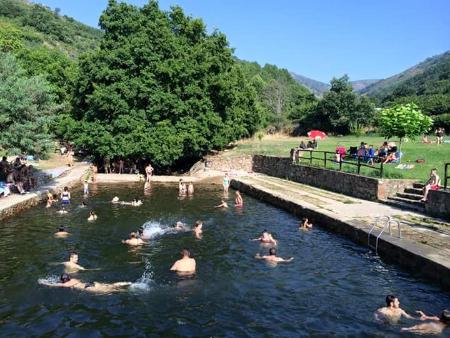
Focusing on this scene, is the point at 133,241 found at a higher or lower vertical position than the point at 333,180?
lower

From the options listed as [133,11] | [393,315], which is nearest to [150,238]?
[393,315]

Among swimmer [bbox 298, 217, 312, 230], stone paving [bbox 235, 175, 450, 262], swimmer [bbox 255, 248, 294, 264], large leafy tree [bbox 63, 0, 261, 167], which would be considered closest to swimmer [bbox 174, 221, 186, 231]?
swimmer [bbox 298, 217, 312, 230]

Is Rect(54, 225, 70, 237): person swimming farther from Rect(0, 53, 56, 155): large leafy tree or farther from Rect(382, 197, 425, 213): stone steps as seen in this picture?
Rect(382, 197, 425, 213): stone steps

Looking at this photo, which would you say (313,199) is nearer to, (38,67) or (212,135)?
(212,135)

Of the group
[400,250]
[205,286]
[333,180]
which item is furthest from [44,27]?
[400,250]

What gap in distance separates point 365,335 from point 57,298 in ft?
26.2

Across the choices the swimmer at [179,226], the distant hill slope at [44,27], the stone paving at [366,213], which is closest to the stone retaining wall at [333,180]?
the stone paving at [366,213]

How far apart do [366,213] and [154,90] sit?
26739 mm

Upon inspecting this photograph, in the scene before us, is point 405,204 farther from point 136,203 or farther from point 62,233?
point 62,233

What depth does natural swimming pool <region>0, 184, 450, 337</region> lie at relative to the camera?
11266 mm

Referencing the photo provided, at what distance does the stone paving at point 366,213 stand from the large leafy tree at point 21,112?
13.9 metres

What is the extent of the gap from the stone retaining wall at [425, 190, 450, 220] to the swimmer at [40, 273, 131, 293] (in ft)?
44.0

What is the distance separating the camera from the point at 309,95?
342ft

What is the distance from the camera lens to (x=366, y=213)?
71.0 ft
